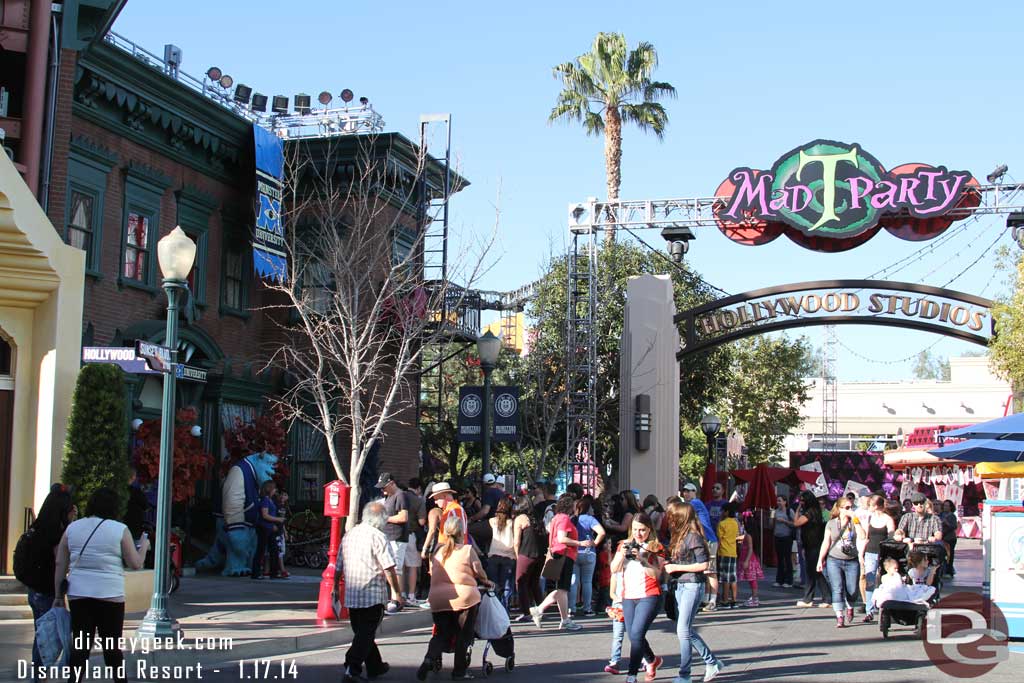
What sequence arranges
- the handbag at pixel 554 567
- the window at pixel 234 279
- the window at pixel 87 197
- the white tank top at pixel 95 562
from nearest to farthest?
1. the white tank top at pixel 95 562
2. the handbag at pixel 554 567
3. the window at pixel 87 197
4. the window at pixel 234 279

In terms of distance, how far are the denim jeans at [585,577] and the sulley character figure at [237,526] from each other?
19.2ft

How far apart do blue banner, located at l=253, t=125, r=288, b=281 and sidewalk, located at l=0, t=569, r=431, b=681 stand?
6.76m

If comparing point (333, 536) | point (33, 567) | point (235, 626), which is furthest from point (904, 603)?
point (33, 567)

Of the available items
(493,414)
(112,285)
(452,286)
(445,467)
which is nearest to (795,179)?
(452,286)

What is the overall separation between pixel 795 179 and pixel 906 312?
156 inches

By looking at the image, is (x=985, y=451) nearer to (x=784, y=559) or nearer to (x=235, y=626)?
(x=784, y=559)

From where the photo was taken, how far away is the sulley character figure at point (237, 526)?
19859 mm

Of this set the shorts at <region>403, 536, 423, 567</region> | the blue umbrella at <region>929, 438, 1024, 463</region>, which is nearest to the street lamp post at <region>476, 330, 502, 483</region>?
the shorts at <region>403, 536, 423, 567</region>

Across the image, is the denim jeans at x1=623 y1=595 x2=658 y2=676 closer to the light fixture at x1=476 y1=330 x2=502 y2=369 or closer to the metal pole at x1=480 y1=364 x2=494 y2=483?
the metal pole at x1=480 y1=364 x2=494 y2=483

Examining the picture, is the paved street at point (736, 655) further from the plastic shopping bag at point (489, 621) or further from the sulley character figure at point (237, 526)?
the sulley character figure at point (237, 526)

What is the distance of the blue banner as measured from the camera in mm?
22344

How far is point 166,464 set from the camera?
470 inches

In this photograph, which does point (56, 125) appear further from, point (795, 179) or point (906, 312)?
point (906, 312)

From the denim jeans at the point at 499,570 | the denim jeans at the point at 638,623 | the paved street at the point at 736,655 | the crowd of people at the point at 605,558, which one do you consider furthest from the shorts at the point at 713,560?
the denim jeans at the point at 638,623
